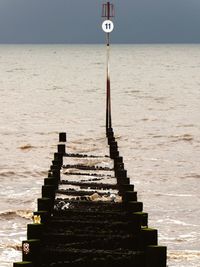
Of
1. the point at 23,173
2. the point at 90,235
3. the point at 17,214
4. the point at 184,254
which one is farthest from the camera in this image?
the point at 23,173

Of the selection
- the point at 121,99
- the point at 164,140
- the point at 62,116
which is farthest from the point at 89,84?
the point at 164,140

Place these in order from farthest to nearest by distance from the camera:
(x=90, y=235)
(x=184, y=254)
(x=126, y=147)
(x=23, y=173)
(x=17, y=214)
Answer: (x=126, y=147), (x=23, y=173), (x=17, y=214), (x=184, y=254), (x=90, y=235)

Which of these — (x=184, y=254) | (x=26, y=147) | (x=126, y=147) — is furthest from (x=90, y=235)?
(x=26, y=147)

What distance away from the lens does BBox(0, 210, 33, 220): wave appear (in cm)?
1948

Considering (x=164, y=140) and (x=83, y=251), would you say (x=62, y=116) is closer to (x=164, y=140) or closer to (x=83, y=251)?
(x=164, y=140)

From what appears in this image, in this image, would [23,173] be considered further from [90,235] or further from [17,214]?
[90,235]

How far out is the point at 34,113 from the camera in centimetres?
5759

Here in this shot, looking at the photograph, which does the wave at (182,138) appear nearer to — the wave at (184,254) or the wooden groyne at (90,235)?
the wave at (184,254)

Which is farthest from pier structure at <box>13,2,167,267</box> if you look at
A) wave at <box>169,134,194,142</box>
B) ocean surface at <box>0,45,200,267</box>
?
wave at <box>169,134,194,142</box>

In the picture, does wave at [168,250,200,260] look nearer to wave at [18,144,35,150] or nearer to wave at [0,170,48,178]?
wave at [0,170,48,178]

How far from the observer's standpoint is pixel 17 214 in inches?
778

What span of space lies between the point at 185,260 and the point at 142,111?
44.9 meters

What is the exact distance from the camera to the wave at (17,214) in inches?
767

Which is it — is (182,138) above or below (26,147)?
above
